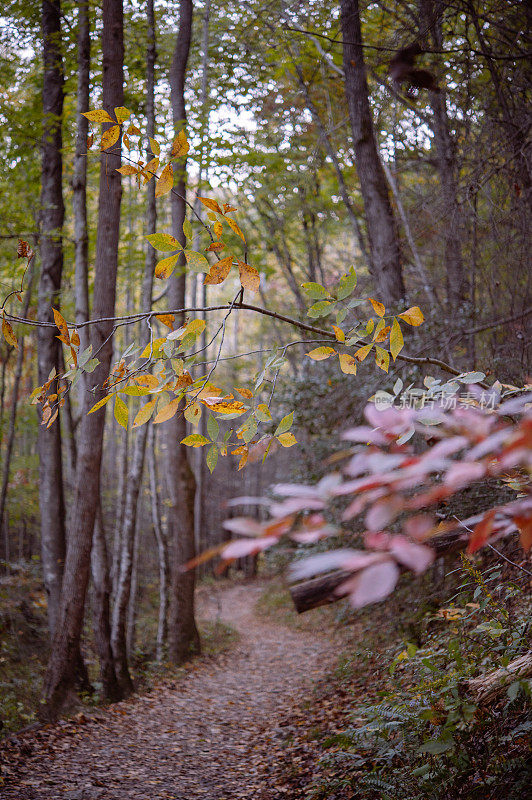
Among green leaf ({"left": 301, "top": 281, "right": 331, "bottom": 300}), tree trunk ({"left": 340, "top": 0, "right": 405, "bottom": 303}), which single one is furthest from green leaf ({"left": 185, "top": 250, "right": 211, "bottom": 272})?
tree trunk ({"left": 340, "top": 0, "right": 405, "bottom": 303})

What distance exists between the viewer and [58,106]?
7438 mm

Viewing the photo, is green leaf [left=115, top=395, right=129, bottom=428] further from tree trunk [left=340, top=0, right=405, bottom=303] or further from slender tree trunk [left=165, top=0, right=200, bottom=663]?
slender tree trunk [left=165, top=0, right=200, bottom=663]

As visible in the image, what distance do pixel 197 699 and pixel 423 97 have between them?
7.47m

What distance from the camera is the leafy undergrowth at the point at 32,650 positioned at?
21.4ft

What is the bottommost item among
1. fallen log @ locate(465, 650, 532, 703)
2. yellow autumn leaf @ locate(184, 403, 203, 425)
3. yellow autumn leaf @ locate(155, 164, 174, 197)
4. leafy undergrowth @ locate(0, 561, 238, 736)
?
leafy undergrowth @ locate(0, 561, 238, 736)

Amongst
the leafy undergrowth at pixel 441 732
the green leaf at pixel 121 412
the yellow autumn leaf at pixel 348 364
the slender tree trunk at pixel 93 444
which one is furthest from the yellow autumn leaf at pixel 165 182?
the slender tree trunk at pixel 93 444

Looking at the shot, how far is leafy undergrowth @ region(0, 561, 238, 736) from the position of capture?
21.4 feet

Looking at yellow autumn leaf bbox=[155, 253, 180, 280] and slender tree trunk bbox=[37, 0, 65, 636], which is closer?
yellow autumn leaf bbox=[155, 253, 180, 280]

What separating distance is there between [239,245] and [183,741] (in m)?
8.00

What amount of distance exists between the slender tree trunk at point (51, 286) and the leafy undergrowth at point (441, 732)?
3.82 metres

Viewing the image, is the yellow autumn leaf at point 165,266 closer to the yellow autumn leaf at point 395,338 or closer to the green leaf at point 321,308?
the green leaf at point 321,308

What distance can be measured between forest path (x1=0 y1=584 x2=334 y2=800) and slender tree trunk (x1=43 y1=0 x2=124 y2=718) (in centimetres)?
67

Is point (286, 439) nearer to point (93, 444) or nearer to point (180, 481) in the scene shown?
point (93, 444)

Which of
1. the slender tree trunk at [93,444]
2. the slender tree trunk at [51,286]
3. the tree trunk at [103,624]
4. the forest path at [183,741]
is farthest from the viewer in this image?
the slender tree trunk at [51,286]
